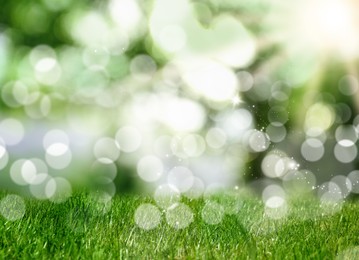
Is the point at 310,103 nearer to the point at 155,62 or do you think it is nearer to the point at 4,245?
the point at 155,62

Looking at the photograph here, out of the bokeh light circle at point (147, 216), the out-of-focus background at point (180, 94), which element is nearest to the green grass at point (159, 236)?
the bokeh light circle at point (147, 216)

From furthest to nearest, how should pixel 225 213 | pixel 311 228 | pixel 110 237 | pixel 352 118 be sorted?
pixel 352 118 < pixel 225 213 < pixel 311 228 < pixel 110 237

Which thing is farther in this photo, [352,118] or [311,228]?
[352,118]

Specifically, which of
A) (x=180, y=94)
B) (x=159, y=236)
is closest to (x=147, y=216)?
(x=159, y=236)

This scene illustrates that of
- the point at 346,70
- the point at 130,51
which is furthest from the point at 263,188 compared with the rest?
the point at 130,51

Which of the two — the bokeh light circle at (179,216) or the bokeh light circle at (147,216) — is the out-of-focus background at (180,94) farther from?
the bokeh light circle at (147,216)

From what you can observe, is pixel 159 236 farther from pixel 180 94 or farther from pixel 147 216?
pixel 180 94
